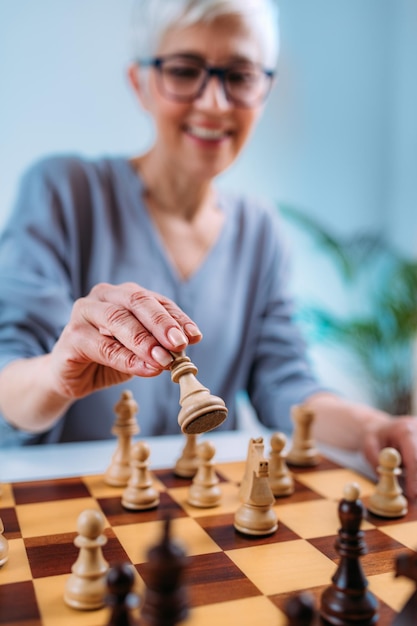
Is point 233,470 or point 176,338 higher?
point 176,338

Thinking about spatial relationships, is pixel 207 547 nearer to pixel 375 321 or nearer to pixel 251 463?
pixel 251 463

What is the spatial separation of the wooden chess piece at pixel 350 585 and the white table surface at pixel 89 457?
67cm

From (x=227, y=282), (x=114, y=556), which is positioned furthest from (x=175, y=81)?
(x=114, y=556)

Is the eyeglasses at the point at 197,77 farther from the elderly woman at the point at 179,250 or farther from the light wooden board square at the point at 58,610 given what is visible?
the light wooden board square at the point at 58,610

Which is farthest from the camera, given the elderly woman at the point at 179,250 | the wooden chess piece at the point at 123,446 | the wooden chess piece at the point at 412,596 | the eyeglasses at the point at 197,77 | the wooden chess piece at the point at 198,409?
the eyeglasses at the point at 197,77

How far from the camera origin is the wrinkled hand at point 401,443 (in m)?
1.41

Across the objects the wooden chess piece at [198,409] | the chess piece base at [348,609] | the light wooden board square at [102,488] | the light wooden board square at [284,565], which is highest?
the wooden chess piece at [198,409]

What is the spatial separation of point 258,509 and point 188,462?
0.34 metres

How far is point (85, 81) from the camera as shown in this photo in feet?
10.7

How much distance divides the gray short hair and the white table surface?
1172 millimetres

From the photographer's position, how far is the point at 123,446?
1438 mm

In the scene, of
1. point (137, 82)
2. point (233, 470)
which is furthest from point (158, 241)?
point (233, 470)

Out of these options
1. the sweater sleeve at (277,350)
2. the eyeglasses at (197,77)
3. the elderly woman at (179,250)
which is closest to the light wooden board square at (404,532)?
the elderly woman at (179,250)

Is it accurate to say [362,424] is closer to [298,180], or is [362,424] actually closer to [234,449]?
[234,449]
